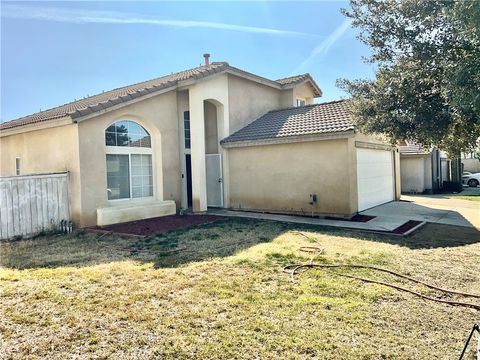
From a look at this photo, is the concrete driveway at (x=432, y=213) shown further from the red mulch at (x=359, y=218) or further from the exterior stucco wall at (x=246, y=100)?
the exterior stucco wall at (x=246, y=100)

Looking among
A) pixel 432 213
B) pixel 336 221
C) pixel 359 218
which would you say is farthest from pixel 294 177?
pixel 432 213

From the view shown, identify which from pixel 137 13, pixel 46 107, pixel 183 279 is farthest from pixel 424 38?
pixel 46 107

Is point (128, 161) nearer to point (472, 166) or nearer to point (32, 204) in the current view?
point (32, 204)

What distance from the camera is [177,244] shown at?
10.0 m

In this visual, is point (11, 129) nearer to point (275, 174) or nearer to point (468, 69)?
point (275, 174)

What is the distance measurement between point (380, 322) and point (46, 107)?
28.8 metres

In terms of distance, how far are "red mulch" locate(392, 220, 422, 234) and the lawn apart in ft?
5.33

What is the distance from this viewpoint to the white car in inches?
1280

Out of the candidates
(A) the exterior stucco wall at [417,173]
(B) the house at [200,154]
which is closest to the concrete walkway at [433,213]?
(B) the house at [200,154]

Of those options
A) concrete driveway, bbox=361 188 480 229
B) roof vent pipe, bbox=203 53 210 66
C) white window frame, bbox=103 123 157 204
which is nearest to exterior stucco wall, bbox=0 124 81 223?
white window frame, bbox=103 123 157 204

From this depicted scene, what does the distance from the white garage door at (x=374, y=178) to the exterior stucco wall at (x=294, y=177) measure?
1.20 meters

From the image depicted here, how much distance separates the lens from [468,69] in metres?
6.11

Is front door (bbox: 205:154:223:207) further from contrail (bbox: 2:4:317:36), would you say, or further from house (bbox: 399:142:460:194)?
house (bbox: 399:142:460:194)

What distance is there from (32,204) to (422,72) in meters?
12.8
